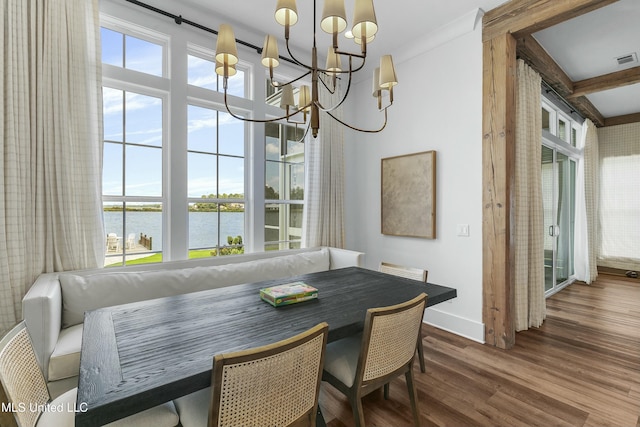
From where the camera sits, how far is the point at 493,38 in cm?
277

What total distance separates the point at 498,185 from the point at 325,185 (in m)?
1.87

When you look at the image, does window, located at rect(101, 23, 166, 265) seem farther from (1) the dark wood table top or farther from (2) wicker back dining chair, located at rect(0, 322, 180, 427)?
(2) wicker back dining chair, located at rect(0, 322, 180, 427)

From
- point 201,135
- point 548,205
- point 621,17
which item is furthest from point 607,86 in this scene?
point 201,135

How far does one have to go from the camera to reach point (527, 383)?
2152mm

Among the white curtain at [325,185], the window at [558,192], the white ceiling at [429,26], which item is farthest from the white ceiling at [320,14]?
the window at [558,192]

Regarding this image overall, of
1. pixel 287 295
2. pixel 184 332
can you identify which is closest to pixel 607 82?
pixel 287 295

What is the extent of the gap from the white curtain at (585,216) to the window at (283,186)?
477cm

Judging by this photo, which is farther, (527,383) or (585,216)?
(585,216)

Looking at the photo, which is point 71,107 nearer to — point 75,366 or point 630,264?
point 75,366

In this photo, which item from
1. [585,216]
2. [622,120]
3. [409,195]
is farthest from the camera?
[622,120]

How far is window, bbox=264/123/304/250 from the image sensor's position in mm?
3467

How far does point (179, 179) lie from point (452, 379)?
2841 mm

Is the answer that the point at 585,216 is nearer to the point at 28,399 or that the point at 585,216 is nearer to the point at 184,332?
the point at 184,332

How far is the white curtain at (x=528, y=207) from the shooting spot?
9.67ft
